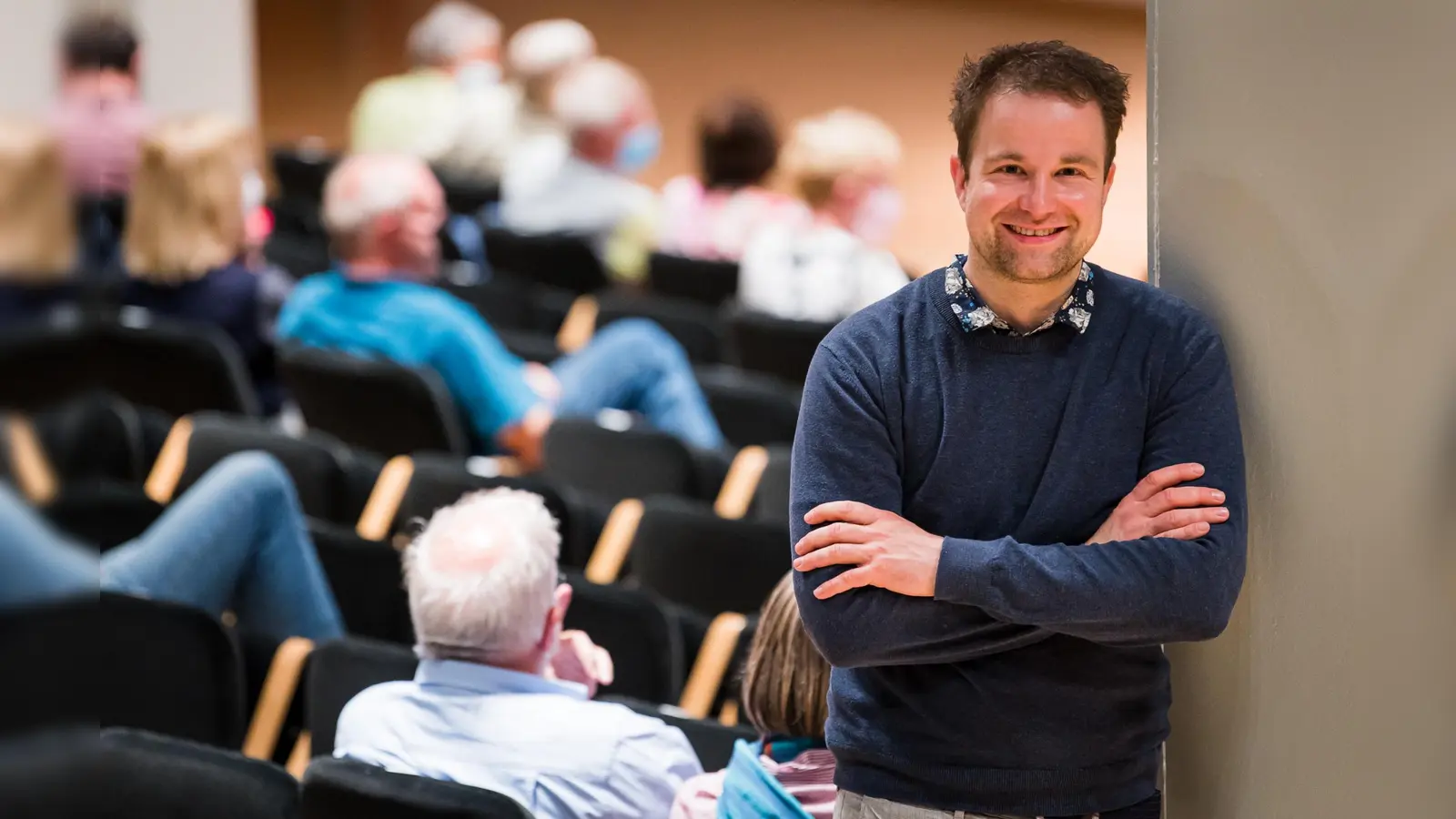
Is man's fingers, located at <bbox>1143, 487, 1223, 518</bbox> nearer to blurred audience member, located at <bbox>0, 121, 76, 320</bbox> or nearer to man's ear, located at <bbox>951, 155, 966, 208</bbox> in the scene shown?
man's ear, located at <bbox>951, 155, 966, 208</bbox>

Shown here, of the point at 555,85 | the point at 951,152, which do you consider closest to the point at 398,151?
the point at 555,85

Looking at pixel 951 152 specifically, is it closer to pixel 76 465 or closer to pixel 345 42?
pixel 76 465

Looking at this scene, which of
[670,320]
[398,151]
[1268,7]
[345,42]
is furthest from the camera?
[345,42]

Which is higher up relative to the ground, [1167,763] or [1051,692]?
[1051,692]

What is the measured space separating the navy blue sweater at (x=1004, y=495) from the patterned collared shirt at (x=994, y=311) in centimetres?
1

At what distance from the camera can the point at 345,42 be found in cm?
1099

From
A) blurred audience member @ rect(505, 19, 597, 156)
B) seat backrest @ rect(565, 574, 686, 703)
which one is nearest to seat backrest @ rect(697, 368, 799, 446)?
seat backrest @ rect(565, 574, 686, 703)

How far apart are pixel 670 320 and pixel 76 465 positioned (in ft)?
14.7

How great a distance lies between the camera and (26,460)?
107cm

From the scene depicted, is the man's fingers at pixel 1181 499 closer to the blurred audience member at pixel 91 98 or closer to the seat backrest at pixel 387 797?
the seat backrest at pixel 387 797

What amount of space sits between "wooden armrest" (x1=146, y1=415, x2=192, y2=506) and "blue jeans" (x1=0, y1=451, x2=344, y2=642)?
0.60 metres

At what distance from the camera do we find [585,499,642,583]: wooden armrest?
144 inches

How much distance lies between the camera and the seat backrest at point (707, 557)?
3.30 m

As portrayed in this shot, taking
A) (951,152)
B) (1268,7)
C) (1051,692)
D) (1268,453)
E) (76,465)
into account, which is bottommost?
(1051,692)
